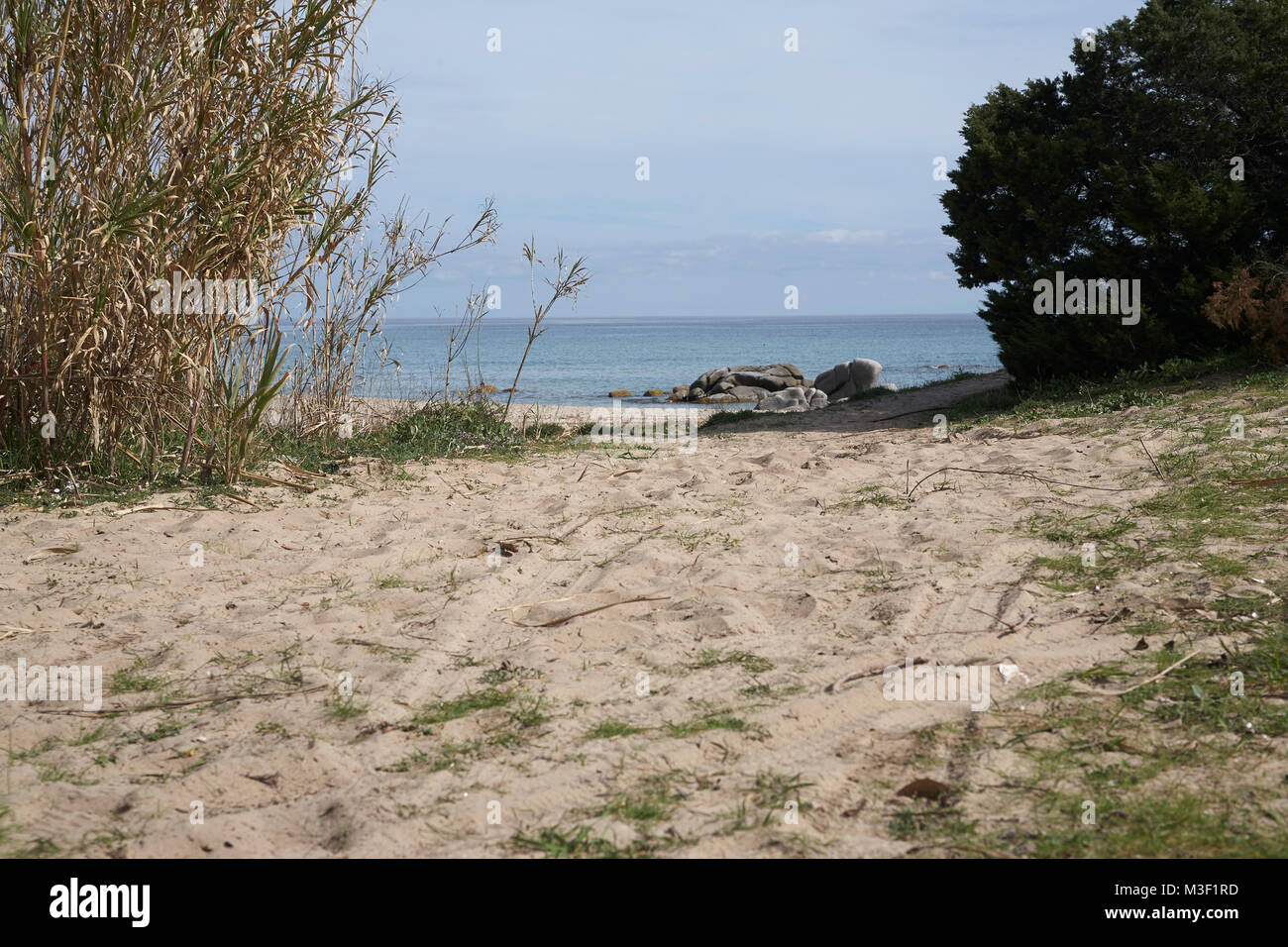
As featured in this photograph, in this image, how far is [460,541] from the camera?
464 cm

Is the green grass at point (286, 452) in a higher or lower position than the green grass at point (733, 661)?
higher

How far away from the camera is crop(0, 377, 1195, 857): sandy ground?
7.30 feet

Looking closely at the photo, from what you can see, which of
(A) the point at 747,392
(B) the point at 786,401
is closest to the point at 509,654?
(B) the point at 786,401

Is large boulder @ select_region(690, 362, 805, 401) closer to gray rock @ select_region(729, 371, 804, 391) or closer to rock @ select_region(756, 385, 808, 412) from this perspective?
gray rock @ select_region(729, 371, 804, 391)

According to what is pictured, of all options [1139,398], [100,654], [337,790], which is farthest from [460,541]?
[1139,398]

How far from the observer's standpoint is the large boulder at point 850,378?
17.8m

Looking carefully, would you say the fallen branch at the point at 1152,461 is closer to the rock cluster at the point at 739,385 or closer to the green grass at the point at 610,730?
the green grass at the point at 610,730

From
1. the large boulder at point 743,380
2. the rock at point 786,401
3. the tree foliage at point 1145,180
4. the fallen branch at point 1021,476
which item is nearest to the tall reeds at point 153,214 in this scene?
the fallen branch at point 1021,476

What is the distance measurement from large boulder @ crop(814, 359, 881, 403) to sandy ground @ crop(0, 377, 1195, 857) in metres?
12.2

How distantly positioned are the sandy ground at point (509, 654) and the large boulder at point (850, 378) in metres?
12.2

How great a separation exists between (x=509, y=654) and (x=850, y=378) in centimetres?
1591

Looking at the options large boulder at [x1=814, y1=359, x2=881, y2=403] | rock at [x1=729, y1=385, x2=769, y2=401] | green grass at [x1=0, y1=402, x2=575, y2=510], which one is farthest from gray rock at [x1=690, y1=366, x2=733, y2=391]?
green grass at [x1=0, y1=402, x2=575, y2=510]
